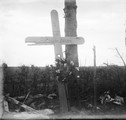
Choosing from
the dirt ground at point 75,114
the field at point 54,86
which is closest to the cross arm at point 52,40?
the field at point 54,86

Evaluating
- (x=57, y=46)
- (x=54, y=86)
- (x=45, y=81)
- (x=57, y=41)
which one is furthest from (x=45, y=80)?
(x=57, y=41)

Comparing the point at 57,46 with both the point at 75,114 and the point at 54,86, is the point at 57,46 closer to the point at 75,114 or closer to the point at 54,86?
the point at 54,86

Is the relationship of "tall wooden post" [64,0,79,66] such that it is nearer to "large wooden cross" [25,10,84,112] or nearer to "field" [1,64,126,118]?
"large wooden cross" [25,10,84,112]

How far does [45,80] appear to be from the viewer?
8789 mm

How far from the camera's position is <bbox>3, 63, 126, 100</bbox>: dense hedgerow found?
8657 millimetres

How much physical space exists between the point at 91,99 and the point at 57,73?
180 cm

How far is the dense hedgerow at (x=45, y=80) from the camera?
341 inches

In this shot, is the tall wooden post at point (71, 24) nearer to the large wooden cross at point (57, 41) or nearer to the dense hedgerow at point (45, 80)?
the large wooden cross at point (57, 41)

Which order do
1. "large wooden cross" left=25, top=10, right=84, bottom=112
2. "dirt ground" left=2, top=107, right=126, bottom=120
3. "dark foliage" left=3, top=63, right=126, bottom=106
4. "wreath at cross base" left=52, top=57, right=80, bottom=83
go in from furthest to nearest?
"dark foliage" left=3, top=63, right=126, bottom=106, "large wooden cross" left=25, top=10, right=84, bottom=112, "wreath at cross base" left=52, top=57, right=80, bottom=83, "dirt ground" left=2, top=107, right=126, bottom=120

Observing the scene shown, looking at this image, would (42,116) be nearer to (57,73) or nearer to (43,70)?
(57,73)

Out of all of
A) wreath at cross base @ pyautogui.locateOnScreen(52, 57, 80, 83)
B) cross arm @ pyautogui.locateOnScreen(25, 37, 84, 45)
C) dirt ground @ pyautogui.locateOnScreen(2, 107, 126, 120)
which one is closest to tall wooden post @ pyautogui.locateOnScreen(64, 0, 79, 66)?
cross arm @ pyautogui.locateOnScreen(25, 37, 84, 45)

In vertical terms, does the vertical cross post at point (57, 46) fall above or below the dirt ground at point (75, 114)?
above

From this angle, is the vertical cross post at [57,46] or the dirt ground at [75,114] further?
the vertical cross post at [57,46]

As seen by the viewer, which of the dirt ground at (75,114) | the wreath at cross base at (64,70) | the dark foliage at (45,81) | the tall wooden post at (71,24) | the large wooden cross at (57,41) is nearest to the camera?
the dirt ground at (75,114)
